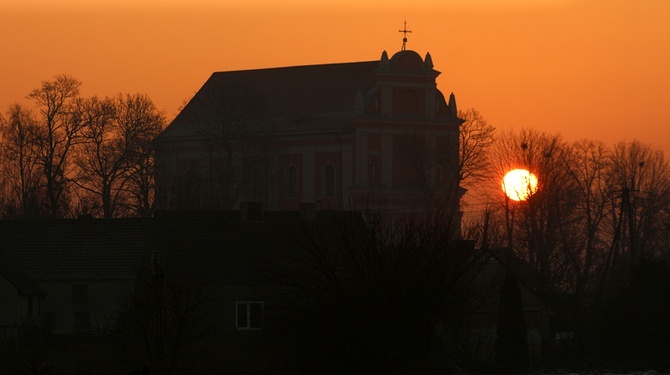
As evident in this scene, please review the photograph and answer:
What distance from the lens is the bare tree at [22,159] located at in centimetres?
9506

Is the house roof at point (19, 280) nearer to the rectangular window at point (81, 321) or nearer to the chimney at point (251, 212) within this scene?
the rectangular window at point (81, 321)

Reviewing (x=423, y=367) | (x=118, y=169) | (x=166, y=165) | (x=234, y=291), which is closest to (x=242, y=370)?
(x=423, y=367)

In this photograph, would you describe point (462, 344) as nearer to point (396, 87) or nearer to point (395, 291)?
point (395, 291)

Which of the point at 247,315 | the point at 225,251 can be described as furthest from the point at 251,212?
the point at 247,315

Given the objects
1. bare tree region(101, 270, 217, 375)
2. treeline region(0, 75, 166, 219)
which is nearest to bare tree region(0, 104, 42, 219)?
treeline region(0, 75, 166, 219)

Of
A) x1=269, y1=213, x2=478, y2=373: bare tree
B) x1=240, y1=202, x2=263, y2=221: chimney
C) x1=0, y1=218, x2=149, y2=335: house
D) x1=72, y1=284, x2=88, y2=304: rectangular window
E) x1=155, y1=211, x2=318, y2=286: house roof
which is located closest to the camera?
x1=269, y1=213, x2=478, y2=373: bare tree

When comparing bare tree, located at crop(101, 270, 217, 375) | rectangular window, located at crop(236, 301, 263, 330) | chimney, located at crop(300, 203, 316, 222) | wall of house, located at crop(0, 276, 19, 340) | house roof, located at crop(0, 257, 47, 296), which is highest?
chimney, located at crop(300, 203, 316, 222)

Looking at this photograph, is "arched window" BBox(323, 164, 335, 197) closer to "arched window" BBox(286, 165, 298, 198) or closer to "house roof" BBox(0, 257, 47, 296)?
"arched window" BBox(286, 165, 298, 198)

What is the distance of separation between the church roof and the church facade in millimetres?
99

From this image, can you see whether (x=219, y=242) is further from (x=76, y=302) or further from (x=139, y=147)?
(x=139, y=147)

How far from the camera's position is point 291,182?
105 m

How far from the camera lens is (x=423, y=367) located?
34781 millimetres

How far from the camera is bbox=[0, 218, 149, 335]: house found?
2507 inches

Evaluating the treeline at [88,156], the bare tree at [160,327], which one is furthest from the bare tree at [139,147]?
the bare tree at [160,327]
